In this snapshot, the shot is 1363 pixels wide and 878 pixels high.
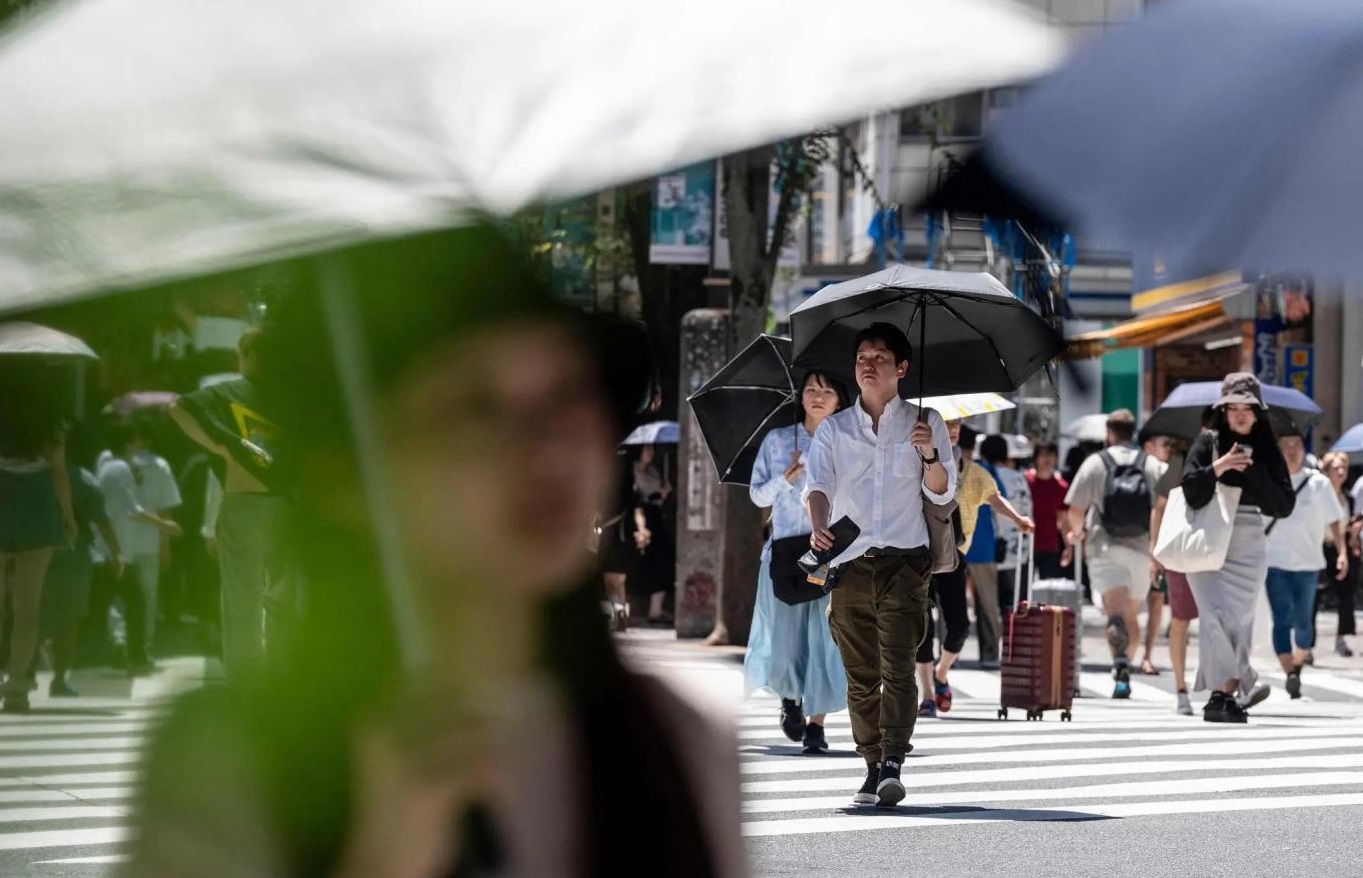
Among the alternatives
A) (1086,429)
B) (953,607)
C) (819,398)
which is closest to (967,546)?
(953,607)

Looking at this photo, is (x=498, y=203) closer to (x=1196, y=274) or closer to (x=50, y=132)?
(x=50, y=132)

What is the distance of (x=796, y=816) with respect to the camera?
8719 mm

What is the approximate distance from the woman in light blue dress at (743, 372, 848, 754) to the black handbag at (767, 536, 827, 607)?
2.3 inches

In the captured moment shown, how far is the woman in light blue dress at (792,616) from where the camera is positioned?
1009 cm

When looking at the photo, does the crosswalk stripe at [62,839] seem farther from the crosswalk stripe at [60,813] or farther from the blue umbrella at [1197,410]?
the blue umbrella at [1197,410]

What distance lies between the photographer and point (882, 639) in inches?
338

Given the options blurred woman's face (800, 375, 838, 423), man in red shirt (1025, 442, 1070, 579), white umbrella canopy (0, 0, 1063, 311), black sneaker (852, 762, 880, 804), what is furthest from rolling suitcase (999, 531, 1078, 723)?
white umbrella canopy (0, 0, 1063, 311)

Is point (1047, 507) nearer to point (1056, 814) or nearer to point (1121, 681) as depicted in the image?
point (1121, 681)

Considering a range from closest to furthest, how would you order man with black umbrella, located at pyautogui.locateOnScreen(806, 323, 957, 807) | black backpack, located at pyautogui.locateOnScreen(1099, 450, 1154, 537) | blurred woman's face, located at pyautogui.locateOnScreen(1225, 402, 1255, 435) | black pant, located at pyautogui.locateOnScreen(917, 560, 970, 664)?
man with black umbrella, located at pyautogui.locateOnScreen(806, 323, 957, 807)
blurred woman's face, located at pyautogui.locateOnScreen(1225, 402, 1255, 435)
black pant, located at pyautogui.locateOnScreen(917, 560, 970, 664)
black backpack, located at pyautogui.locateOnScreen(1099, 450, 1154, 537)

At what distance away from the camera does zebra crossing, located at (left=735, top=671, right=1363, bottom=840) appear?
29.6 ft

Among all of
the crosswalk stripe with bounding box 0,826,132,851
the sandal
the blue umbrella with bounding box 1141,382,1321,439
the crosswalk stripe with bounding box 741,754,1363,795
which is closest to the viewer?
the crosswalk stripe with bounding box 0,826,132,851

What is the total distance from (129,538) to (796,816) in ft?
22.0

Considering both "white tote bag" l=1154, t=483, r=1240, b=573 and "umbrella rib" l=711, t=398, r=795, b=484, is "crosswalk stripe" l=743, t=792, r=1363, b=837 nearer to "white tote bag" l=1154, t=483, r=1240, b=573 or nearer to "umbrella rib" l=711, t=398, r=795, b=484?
"white tote bag" l=1154, t=483, r=1240, b=573

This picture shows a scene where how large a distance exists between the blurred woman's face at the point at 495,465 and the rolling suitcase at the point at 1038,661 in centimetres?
1158
